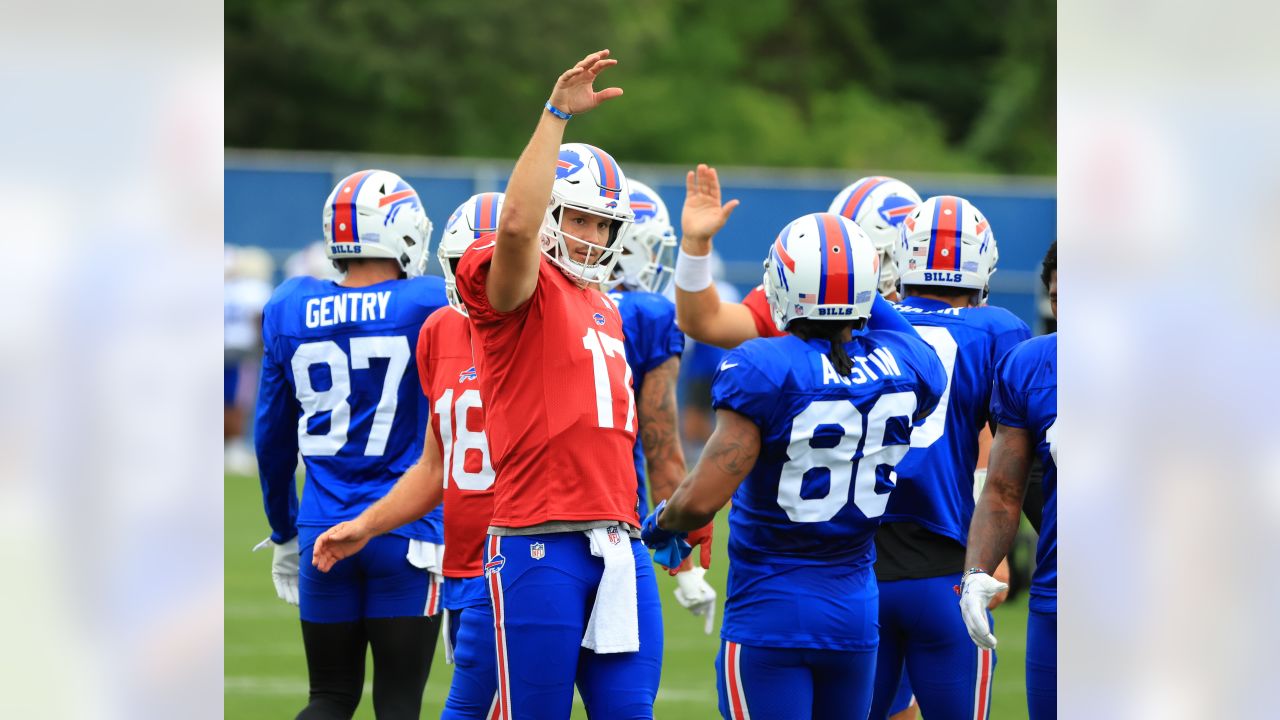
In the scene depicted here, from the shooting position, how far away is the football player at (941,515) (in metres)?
4.55

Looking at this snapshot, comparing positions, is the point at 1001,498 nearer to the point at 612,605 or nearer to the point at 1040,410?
the point at 1040,410

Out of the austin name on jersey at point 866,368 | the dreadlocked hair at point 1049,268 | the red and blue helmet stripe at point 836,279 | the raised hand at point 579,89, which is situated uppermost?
the raised hand at point 579,89

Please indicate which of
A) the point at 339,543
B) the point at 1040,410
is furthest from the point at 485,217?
the point at 1040,410

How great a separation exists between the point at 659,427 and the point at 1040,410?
4.73 feet

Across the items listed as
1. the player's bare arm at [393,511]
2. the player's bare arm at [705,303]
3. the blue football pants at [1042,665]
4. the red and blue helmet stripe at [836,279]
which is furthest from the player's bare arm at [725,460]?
the player's bare arm at [705,303]

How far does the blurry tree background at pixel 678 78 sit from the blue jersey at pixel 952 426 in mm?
23112

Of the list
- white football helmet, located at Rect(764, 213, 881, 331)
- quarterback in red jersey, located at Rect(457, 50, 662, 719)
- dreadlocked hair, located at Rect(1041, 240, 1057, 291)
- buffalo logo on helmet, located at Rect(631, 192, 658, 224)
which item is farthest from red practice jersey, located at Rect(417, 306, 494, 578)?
dreadlocked hair, located at Rect(1041, 240, 1057, 291)

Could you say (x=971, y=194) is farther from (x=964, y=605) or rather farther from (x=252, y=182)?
(x=964, y=605)

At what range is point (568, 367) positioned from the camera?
143 inches

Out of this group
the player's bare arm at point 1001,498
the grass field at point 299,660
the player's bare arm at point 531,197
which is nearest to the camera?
the player's bare arm at point 531,197

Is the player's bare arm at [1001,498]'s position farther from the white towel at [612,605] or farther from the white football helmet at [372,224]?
the white football helmet at [372,224]

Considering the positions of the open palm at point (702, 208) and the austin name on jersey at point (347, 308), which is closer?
the open palm at point (702, 208)

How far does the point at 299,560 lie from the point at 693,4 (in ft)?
96.8

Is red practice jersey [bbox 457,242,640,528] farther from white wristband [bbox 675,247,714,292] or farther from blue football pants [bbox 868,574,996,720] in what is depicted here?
white wristband [bbox 675,247,714,292]
